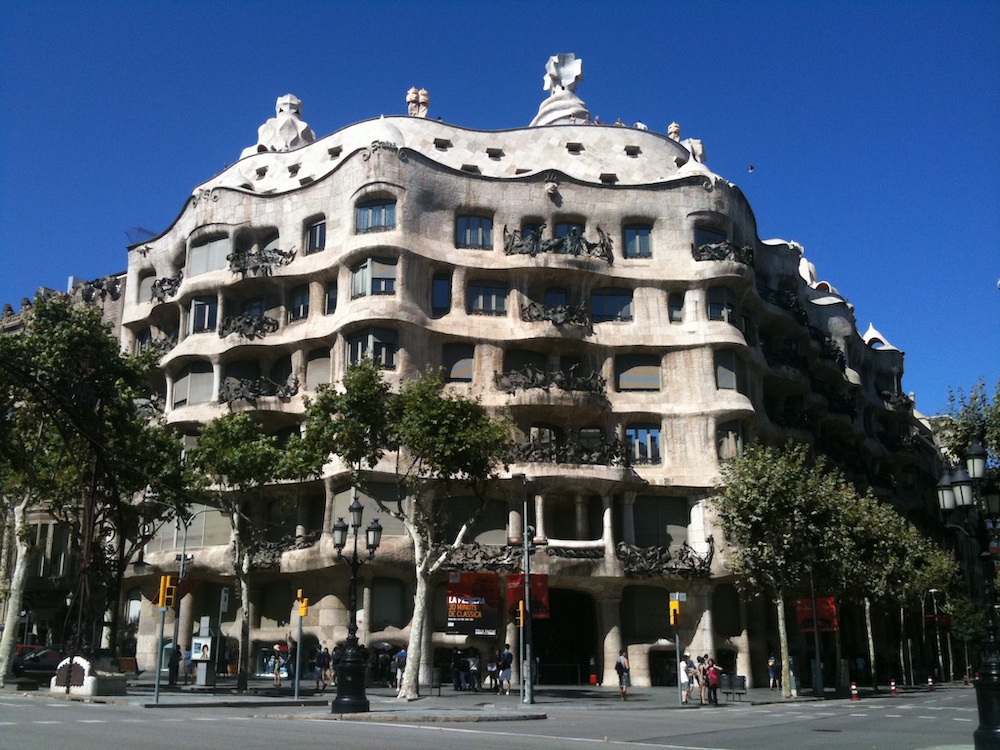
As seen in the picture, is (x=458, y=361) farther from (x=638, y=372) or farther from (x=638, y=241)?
(x=638, y=241)

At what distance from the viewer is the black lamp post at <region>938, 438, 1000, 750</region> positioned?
15.2 metres

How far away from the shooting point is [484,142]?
54219 mm

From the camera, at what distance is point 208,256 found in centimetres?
5138

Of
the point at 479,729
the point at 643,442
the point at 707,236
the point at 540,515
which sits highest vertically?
the point at 707,236

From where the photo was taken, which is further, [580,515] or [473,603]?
[580,515]

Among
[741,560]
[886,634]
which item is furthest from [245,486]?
[886,634]

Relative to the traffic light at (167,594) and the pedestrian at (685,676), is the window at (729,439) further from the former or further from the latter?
the traffic light at (167,594)

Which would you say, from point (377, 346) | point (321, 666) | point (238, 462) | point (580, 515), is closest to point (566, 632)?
point (580, 515)

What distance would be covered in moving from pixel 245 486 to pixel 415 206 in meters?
16.3

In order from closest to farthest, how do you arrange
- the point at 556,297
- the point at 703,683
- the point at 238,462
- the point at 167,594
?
the point at 167,594 → the point at 703,683 → the point at 238,462 → the point at 556,297

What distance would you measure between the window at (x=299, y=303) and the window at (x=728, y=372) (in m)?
19.2

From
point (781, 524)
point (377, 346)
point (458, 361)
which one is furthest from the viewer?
point (458, 361)

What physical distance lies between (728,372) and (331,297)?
61.3 ft

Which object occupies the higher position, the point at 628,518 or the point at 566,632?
the point at 628,518
